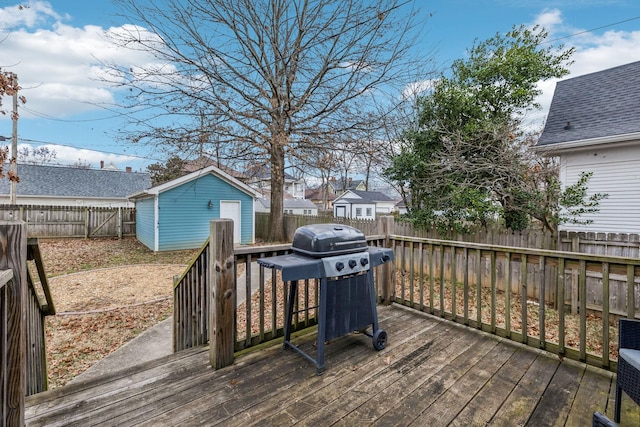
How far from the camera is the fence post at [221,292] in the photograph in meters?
2.30

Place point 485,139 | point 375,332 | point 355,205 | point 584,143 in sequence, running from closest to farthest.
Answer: point 375,332, point 584,143, point 485,139, point 355,205

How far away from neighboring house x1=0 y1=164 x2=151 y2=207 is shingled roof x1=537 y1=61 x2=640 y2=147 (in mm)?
20505

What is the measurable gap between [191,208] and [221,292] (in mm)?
10328

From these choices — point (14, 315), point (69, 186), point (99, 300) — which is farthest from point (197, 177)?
point (69, 186)

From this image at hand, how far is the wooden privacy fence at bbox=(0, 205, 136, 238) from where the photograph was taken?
12.7 metres

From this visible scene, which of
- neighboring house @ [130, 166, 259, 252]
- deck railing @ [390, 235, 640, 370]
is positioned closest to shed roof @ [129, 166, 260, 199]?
neighboring house @ [130, 166, 259, 252]

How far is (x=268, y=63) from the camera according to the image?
9.56 meters

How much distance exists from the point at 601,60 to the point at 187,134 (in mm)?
11967

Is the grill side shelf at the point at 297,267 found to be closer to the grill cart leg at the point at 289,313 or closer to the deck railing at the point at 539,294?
the grill cart leg at the point at 289,313

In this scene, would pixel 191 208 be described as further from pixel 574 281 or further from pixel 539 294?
pixel 574 281

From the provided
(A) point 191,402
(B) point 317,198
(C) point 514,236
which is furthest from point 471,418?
(B) point 317,198

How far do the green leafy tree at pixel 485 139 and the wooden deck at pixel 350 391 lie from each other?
442cm

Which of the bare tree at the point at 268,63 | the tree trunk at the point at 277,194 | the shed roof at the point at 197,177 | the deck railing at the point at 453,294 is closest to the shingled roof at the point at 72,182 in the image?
the shed roof at the point at 197,177

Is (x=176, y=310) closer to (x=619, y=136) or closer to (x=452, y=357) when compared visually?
(x=452, y=357)
